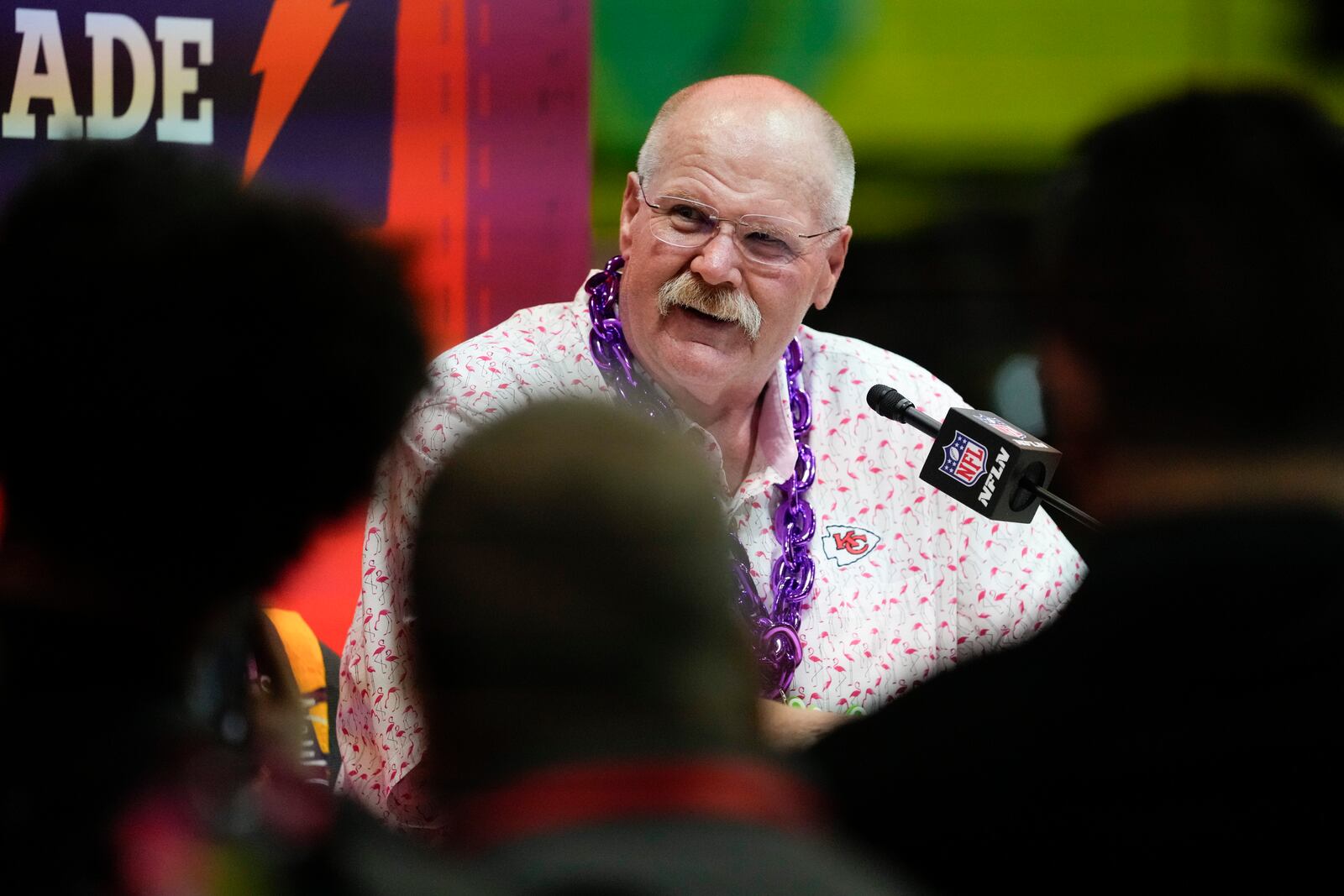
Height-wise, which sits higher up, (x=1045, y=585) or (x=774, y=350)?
(x=774, y=350)

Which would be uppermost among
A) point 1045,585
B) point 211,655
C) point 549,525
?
point 549,525

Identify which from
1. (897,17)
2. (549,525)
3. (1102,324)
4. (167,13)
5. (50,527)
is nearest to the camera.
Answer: (549,525)

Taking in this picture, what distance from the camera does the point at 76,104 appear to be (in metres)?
2.62

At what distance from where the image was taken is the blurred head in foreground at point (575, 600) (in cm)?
80

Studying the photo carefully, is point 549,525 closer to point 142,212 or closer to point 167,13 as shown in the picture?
point 142,212

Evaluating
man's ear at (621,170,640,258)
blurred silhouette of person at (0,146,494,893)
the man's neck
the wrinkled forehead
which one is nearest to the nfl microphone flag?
the man's neck

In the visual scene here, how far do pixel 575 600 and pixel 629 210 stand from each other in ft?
6.17

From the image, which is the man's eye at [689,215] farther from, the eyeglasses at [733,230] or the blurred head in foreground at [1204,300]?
the blurred head in foreground at [1204,300]

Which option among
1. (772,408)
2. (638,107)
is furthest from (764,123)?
(638,107)

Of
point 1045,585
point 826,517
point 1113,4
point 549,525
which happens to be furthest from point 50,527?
point 1113,4

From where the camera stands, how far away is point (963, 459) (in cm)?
216

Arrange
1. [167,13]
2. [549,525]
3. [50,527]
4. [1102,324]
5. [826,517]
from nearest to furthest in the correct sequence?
[549,525]
[50,527]
[1102,324]
[826,517]
[167,13]

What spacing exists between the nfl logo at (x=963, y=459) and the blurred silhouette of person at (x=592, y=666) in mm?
1352

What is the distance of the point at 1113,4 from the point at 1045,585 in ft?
4.76
